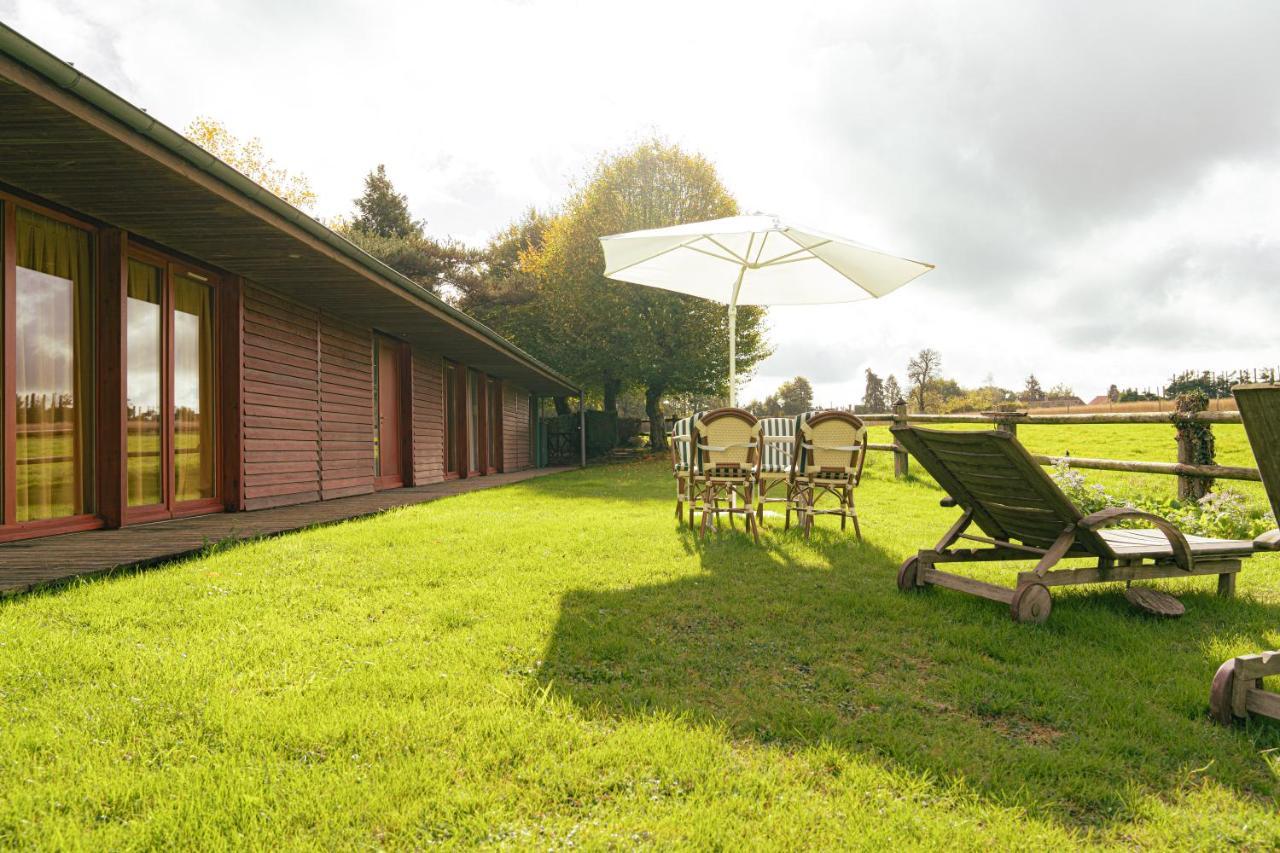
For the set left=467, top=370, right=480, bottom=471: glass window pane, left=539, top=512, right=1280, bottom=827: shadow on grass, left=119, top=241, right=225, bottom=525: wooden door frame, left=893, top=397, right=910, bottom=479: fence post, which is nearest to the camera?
left=539, top=512, right=1280, bottom=827: shadow on grass

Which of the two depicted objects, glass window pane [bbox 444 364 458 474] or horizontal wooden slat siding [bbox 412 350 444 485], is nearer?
horizontal wooden slat siding [bbox 412 350 444 485]

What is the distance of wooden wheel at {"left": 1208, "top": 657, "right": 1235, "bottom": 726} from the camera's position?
208cm

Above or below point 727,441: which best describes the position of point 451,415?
above

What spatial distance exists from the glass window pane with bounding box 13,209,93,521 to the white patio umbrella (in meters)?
4.19

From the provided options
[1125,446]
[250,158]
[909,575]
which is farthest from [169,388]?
[250,158]

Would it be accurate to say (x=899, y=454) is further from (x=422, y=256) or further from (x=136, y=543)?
(x=422, y=256)

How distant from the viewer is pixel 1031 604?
3.08 metres

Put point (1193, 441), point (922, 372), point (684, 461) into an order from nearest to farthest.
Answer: point (684, 461)
point (1193, 441)
point (922, 372)

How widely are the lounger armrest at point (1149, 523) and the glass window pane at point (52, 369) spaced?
21.0 ft

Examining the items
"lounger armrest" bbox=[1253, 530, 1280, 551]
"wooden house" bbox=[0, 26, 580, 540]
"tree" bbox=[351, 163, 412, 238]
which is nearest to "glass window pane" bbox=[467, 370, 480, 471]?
"wooden house" bbox=[0, 26, 580, 540]

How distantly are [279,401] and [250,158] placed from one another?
21.2m

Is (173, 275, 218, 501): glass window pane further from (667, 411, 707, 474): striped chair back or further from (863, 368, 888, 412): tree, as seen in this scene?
(863, 368, 888, 412): tree

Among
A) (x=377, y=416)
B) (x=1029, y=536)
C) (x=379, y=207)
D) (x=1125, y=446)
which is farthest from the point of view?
(x=379, y=207)

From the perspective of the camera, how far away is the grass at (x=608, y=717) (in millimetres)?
1532
